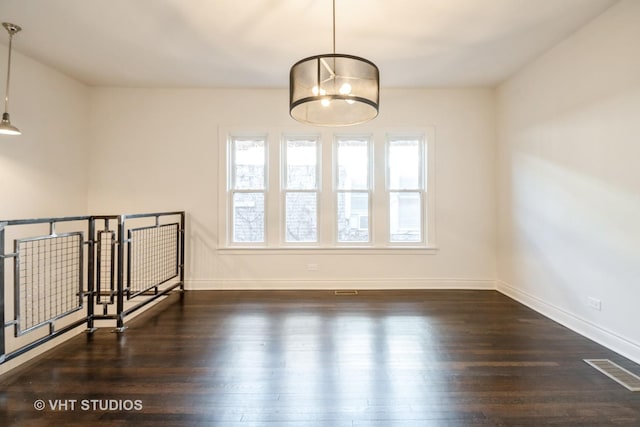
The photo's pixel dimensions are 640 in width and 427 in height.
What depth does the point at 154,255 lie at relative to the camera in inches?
156

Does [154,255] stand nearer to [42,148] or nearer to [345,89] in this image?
[42,148]

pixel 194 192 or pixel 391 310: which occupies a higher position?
pixel 194 192

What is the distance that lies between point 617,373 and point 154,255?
15.6ft

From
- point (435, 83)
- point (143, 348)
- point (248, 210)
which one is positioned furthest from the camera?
point (248, 210)

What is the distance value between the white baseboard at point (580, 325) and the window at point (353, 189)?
2044 millimetres

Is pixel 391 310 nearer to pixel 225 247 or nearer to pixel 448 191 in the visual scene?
pixel 448 191

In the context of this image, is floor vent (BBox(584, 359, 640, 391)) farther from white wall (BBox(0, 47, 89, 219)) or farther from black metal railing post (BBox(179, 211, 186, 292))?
white wall (BBox(0, 47, 89, 219))

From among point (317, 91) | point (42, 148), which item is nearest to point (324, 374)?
point (317, 91)

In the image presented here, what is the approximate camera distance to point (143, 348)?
2535 mm

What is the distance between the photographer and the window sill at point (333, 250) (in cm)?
433

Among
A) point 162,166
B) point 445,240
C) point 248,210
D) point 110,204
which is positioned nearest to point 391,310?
point 445,240

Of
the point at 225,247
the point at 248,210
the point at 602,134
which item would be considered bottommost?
the point at 225,247

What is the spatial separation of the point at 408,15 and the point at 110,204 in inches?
176

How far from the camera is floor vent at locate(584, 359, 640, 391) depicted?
2029 mm
